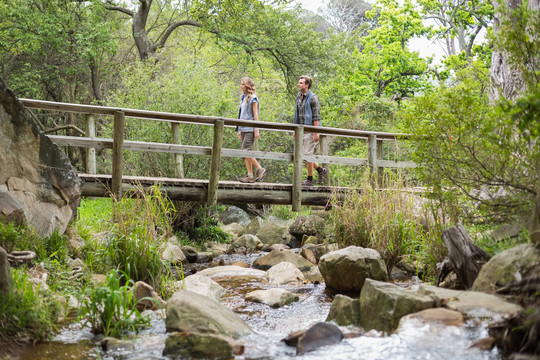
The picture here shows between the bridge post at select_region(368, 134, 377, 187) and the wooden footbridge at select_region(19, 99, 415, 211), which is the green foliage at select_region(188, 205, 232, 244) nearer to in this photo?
the wooden footbridge at select_region(19, 99, 415, 211)

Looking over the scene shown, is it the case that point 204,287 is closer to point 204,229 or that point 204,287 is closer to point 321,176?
point 204,229

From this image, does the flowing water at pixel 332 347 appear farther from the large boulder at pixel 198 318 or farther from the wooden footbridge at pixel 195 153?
the wooden footbridge at pixel 195 153

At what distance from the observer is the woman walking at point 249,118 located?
8.62m

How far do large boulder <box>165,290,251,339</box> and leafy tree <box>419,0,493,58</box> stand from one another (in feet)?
62.9

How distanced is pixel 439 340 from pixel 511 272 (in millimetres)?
680

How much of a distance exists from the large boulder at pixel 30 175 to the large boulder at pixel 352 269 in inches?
111

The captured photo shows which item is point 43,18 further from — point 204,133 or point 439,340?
point 439,340

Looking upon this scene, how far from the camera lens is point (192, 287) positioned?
18.2ft

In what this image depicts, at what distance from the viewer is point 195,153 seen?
24.8ft

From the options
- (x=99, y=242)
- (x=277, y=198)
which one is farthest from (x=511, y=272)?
(x=277, y=198)

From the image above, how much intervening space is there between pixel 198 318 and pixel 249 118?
5.36 m

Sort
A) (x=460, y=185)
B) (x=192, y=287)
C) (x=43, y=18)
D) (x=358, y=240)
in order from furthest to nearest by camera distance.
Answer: (x=43, y=18)
(x=358, y=240)
(x=192, y=287)
(x=460, y=185)

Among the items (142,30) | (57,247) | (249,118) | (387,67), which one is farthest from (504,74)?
(387,67)

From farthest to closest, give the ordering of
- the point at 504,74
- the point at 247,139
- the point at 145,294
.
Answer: the point at 247,139, the point at 504,74, the point at 145,294
